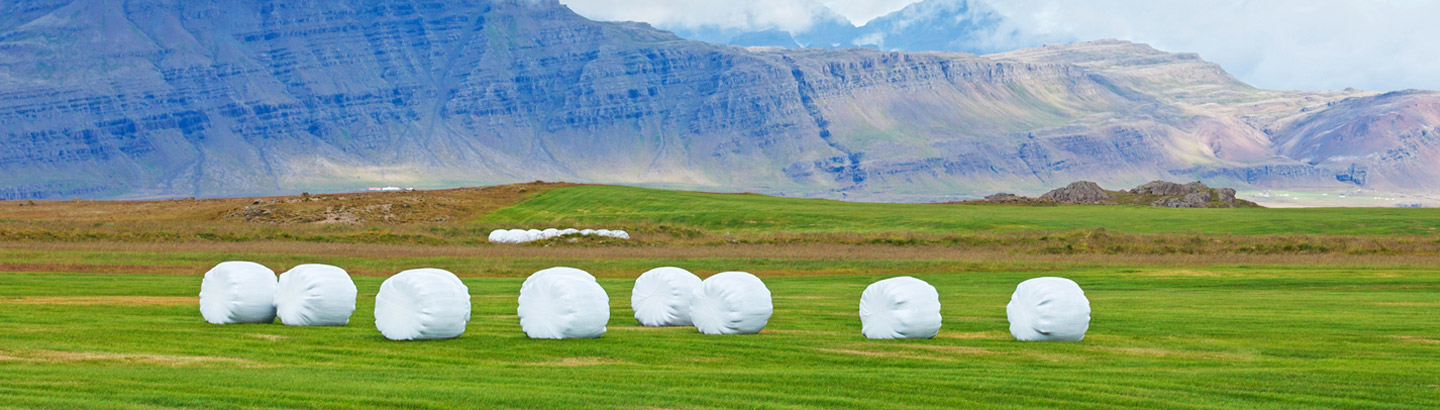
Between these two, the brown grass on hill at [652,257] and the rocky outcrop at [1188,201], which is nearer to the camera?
the brown grass on hill at [652,257]

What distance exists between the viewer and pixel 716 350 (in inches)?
914

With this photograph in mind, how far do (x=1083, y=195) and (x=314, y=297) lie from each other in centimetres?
11322

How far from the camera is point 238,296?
2605cm

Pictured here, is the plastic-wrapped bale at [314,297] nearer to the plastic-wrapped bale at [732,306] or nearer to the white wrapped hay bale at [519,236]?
the plastic-wrapped bale at [732,306]

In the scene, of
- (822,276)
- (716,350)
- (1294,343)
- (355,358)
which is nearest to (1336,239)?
(822,276)

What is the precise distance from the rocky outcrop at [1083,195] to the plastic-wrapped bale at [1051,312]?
102m

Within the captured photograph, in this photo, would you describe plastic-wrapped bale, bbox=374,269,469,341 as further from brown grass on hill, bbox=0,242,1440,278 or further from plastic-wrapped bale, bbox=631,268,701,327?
brown grass on hill, bbox=0,242,1440,278

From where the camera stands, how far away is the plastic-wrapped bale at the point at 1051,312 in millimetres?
24750

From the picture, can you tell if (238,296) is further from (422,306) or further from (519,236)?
(519,236)

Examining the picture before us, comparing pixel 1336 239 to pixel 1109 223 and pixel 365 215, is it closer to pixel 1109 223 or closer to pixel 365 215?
pixel 1109 223

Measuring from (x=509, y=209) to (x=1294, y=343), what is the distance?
8552 centimetres

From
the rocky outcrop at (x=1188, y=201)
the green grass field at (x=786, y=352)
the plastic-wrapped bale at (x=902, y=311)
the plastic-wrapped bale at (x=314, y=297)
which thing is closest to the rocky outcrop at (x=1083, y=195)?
the rocky outcrop at (x=1188, y=201)

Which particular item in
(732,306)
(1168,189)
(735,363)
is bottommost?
(735,363)

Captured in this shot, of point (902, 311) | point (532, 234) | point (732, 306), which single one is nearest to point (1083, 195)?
point (532, 234)
